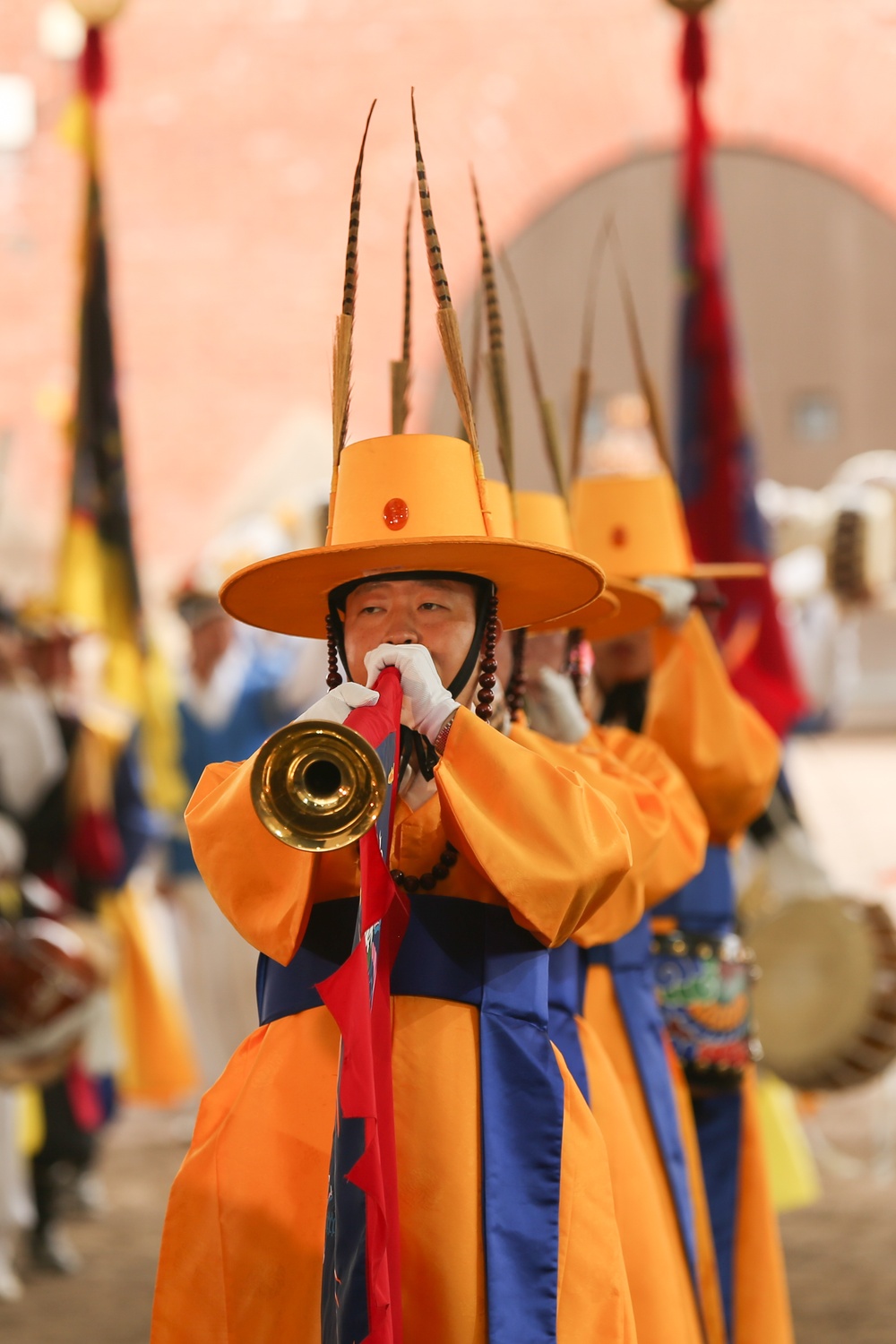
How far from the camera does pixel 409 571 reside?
209 centimetres

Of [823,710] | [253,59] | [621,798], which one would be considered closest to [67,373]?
[253,59]

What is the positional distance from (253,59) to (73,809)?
13.6 ft

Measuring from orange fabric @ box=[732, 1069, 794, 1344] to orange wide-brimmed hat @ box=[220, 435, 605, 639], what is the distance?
1.46m

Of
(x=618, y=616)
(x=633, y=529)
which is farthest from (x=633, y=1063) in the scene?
(x=633, y=529)

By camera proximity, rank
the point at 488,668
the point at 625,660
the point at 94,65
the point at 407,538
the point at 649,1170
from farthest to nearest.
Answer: the point at 94,65 → the point at 625,660 → the point at 649,1170 → the point at 488,668 → the point at 407,538

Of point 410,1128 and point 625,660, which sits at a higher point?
point 625,660

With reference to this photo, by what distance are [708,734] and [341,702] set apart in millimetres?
1516

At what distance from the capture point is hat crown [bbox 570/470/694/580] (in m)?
3.38

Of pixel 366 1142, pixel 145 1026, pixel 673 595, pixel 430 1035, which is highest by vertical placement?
pixel 673 595

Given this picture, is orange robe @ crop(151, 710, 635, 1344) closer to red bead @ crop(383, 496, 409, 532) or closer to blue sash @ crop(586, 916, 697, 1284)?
red bead @ crop(383, 496, 409, 532)

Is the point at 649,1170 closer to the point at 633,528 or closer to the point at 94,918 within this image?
the point at 633,528

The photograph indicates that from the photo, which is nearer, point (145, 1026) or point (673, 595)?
point (673, 595)

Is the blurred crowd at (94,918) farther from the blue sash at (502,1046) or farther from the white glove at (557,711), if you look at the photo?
the blue sash at (502,1046)

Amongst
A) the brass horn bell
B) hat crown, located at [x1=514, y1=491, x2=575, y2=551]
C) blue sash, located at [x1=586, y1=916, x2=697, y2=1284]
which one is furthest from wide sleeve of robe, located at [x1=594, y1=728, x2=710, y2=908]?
the brass horn bell
